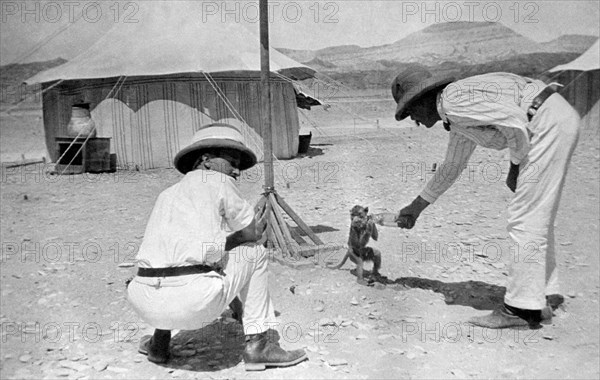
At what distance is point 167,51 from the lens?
534 inches

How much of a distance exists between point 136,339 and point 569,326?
3159mm

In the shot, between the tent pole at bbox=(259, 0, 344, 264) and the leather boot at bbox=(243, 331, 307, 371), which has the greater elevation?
the tent pole at bbox=(259, 0, 344, 264)

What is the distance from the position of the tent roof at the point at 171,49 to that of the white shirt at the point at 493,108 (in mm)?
9152

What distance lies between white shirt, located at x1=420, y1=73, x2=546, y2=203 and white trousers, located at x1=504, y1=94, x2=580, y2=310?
0.11 m

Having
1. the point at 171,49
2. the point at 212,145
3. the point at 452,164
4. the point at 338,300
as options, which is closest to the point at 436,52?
the point at 171,49

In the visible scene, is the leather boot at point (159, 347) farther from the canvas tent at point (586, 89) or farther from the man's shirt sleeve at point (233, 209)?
the canvas tent at point (586, 89)

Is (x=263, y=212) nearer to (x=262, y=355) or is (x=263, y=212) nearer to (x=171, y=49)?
(x=262, y=355)

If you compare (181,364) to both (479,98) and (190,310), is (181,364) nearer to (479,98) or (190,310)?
(190,310)

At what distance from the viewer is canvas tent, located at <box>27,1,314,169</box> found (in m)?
13.2

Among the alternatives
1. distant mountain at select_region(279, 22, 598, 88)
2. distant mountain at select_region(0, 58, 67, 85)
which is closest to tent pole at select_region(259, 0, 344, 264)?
distant mountain at select_region(279, 22, 598, 88)

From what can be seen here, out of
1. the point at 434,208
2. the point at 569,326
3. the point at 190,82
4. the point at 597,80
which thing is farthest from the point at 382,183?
the point at 597,80

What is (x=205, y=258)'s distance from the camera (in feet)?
10.8

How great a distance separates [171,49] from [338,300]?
33.9ft

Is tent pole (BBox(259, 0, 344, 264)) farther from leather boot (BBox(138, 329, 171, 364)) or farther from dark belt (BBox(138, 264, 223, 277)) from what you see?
dark belt (BBox(138, 264, 223, 277))
